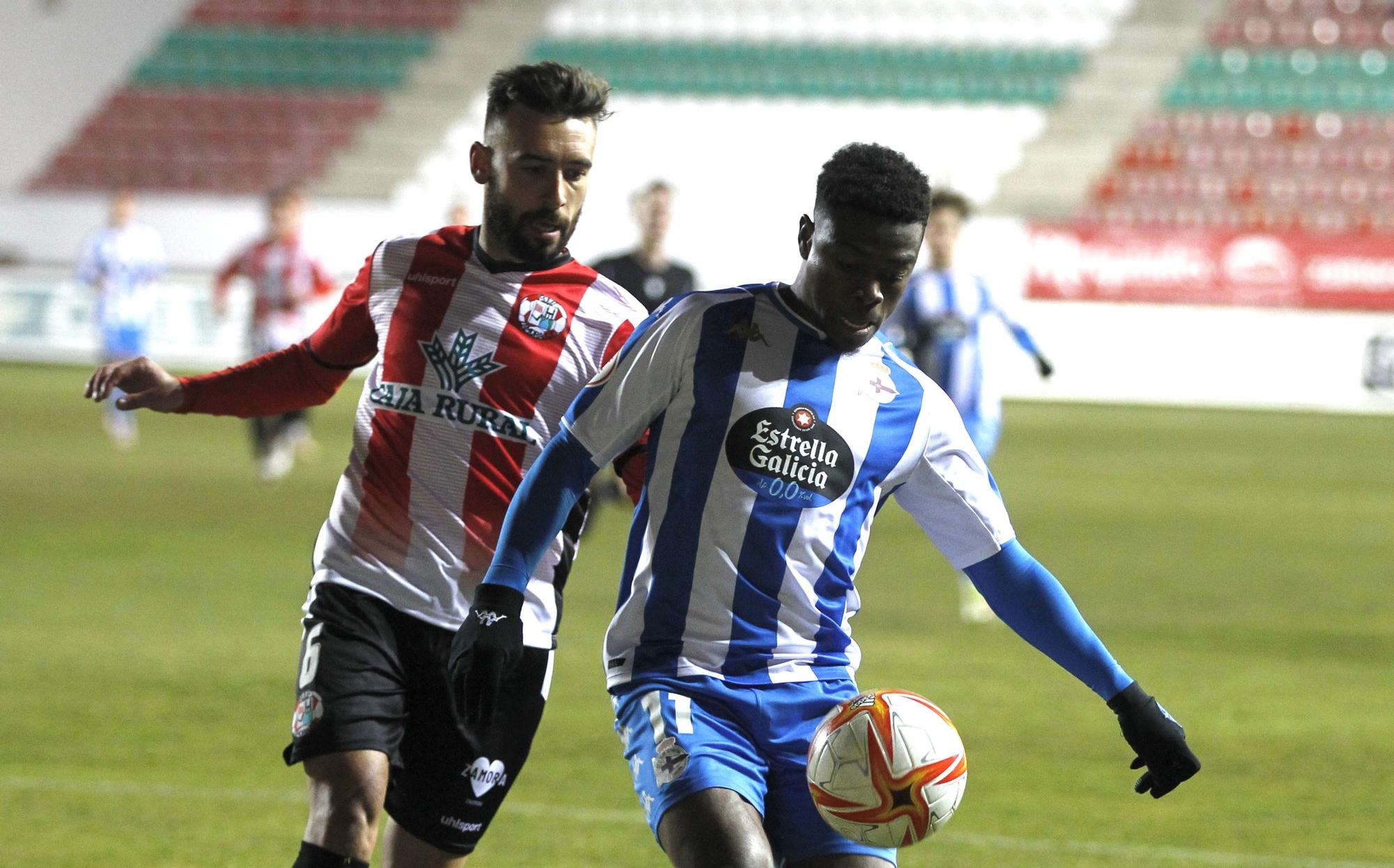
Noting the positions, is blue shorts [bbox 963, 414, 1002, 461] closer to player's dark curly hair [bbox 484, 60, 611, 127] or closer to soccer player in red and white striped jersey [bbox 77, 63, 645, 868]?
soccer player in red and white striped jersey [bbox 77, 63, 645, 868]

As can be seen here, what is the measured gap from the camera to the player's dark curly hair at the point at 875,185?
11.5 feet

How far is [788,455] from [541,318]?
88 cm

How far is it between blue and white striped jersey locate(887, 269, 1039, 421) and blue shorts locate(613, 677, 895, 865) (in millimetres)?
7298

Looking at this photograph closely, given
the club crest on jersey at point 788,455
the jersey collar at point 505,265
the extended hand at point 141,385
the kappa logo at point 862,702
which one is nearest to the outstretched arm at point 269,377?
the extended hand at point 141,385

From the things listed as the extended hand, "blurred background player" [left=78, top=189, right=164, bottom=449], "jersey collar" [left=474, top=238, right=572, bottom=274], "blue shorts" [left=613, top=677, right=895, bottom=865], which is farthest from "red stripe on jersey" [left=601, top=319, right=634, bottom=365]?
"blurred background player" [left=78, top=189, right=164, bottom=449]

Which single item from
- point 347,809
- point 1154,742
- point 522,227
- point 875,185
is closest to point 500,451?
point 522,227

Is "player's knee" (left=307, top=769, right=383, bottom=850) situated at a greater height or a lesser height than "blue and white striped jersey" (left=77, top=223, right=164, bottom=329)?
greater

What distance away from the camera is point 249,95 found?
3597 cm

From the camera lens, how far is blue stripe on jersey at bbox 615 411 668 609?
369 centimetres

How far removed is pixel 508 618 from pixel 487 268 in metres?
1.13

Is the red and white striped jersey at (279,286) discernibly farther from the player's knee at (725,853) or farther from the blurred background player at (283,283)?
the player's knee at (725,853)

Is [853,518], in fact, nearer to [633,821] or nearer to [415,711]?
[415,711]

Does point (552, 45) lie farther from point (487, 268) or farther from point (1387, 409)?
point (487, 268)

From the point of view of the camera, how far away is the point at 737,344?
3.67 meters
